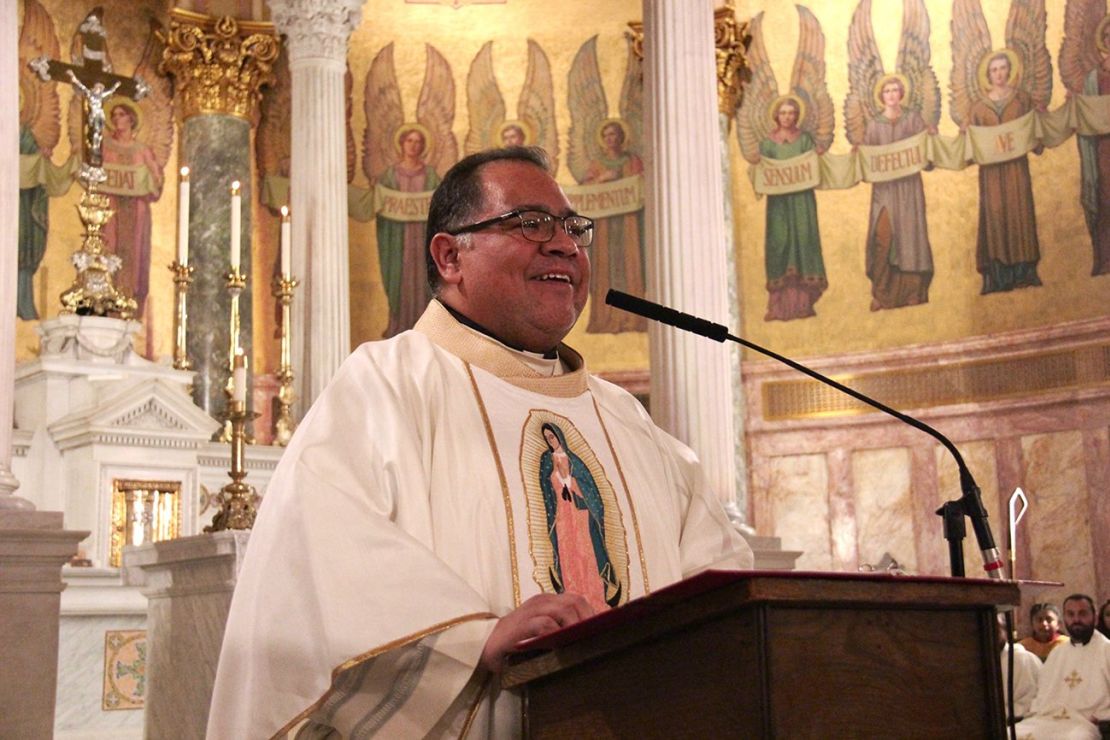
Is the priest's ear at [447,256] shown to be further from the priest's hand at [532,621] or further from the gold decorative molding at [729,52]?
the gold decorative molding at [729,52]

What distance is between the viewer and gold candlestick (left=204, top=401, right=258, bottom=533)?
6.85 metres

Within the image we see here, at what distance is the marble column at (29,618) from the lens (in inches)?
260

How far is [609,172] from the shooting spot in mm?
15508

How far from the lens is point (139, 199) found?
14.3m

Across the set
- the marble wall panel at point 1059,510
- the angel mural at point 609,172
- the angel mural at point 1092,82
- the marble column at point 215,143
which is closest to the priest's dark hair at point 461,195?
the marble column at point 215,143

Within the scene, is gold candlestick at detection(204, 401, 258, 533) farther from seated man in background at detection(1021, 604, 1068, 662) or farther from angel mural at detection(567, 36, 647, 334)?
angel mural at detection(567, 36, 647, 334)

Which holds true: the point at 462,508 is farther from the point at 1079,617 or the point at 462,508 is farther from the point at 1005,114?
the point at 1005,114

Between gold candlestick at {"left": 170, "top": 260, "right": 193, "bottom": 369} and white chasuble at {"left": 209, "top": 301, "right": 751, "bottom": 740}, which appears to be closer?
white chasuble at {"left": 209, "top": 301, "right": 751, "bottom": 740}

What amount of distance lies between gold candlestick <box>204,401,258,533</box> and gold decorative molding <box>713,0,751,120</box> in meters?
8.53

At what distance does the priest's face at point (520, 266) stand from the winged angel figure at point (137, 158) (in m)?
11.8

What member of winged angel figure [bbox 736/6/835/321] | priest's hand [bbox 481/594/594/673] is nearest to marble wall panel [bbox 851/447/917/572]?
winged angel figure [bbox 736/6/835/321]

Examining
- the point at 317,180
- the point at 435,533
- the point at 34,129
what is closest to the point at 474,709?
the point at 435,533

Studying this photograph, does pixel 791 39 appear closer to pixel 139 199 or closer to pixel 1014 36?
pixel 1014 36

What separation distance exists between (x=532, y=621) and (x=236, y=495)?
4.93 metres
